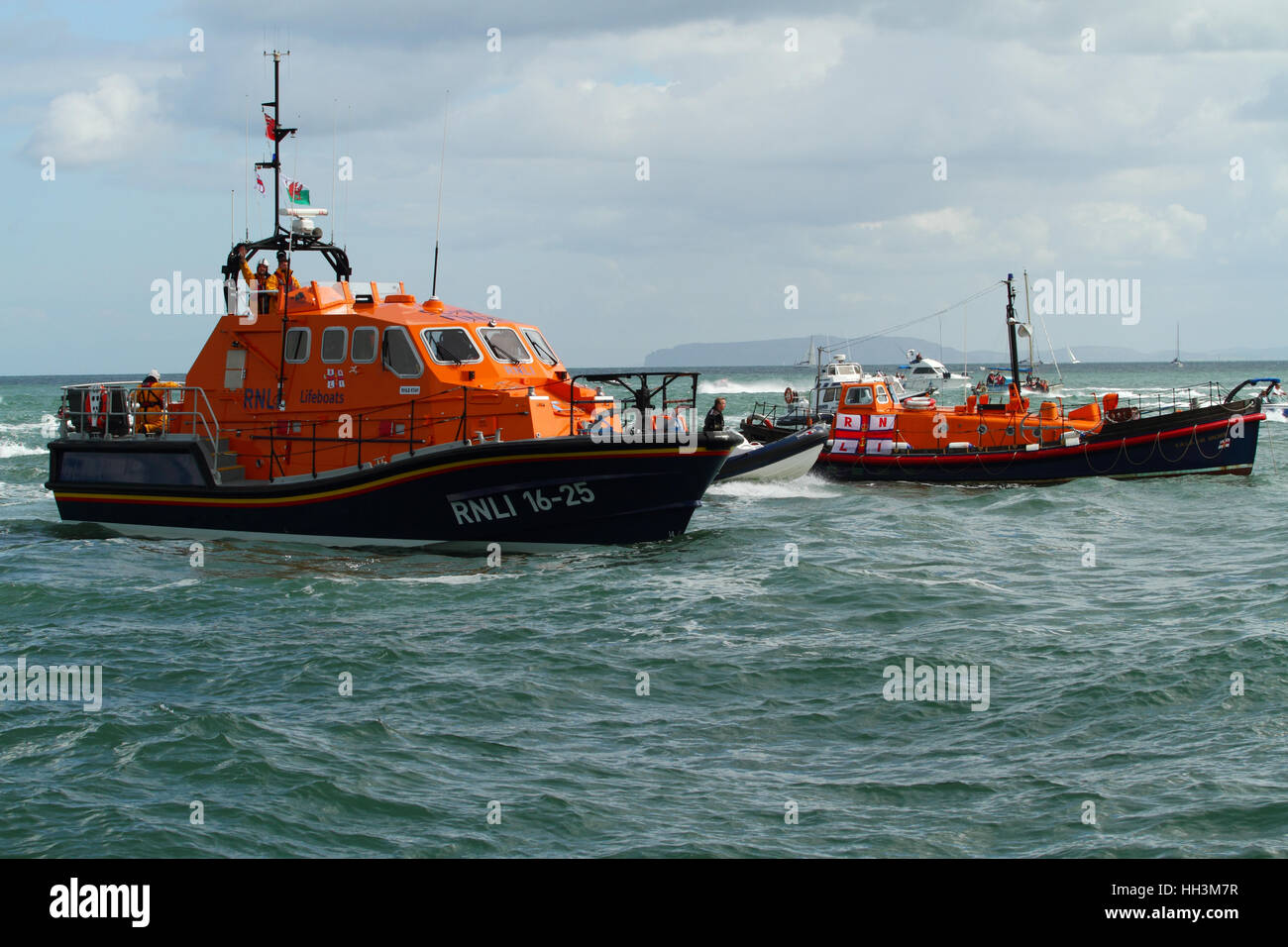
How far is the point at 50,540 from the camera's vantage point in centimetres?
1437

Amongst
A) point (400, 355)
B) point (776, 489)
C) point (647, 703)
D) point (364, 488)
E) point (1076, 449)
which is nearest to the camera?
point (647, 703)

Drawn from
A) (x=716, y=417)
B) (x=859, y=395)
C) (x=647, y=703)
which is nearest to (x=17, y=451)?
(x=859, y=395)

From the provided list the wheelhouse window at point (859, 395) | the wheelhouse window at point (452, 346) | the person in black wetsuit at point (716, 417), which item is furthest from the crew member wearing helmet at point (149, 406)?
the wheelhouse window at point (859, 395)

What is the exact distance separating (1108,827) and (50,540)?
43.1ft

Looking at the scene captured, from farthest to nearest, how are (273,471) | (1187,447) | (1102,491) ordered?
1. (1187,447)
2. (1102,491)
3. (273,471)

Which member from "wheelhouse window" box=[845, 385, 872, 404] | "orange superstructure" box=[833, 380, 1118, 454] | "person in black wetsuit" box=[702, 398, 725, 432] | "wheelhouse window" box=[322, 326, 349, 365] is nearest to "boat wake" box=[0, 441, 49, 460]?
"wheelhouse window" box=[322, 326, 349, 365]

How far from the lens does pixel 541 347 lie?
15.1 m

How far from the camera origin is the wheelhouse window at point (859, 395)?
24.4 m

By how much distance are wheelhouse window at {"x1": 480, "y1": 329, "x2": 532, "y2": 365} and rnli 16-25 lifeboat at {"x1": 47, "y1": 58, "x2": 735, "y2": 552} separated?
3 cm

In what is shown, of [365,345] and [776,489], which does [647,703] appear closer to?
[365,345]

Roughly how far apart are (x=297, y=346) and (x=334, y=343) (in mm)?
561
